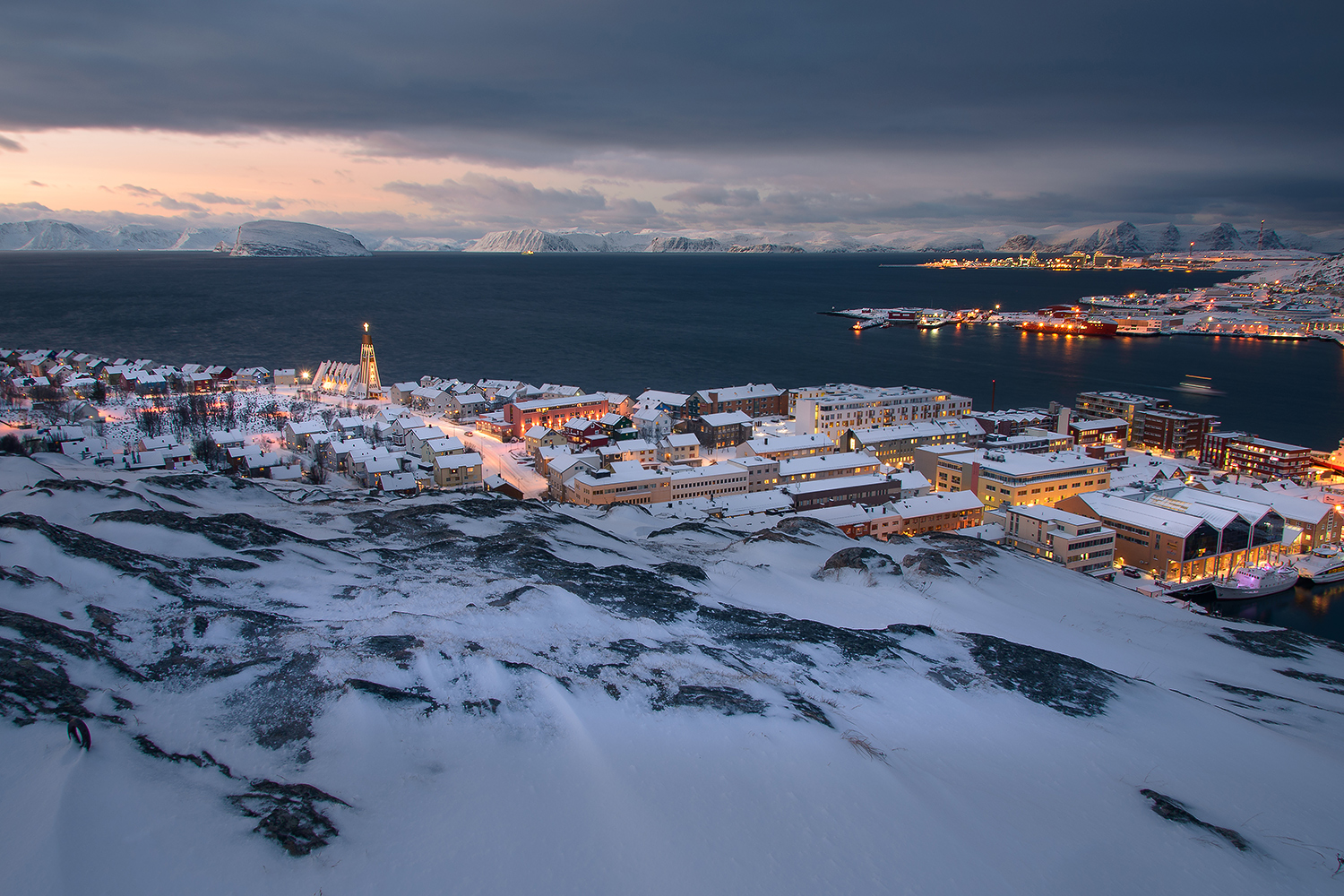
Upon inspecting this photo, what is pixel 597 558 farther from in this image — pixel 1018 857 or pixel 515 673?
pixel 1018 857

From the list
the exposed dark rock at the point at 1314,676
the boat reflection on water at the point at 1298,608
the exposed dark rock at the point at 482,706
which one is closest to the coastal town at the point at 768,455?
the boat reflection on water at the point at 1298,608

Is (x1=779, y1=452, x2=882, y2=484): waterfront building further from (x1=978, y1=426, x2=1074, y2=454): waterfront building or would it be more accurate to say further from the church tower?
the church tower

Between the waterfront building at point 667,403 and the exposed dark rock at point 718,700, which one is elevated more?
the waterfront building at point 667,403

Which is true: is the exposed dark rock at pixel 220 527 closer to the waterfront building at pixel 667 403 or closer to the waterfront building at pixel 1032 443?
the waterfront building at pixel 667 403

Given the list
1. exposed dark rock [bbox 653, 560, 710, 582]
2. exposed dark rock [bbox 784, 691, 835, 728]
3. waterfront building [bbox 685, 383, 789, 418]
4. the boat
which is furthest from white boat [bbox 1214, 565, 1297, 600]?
the boat

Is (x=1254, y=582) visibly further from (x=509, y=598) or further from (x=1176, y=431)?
(x=509, y=598)

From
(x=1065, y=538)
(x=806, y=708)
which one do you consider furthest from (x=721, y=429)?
(x=806, y=708)
